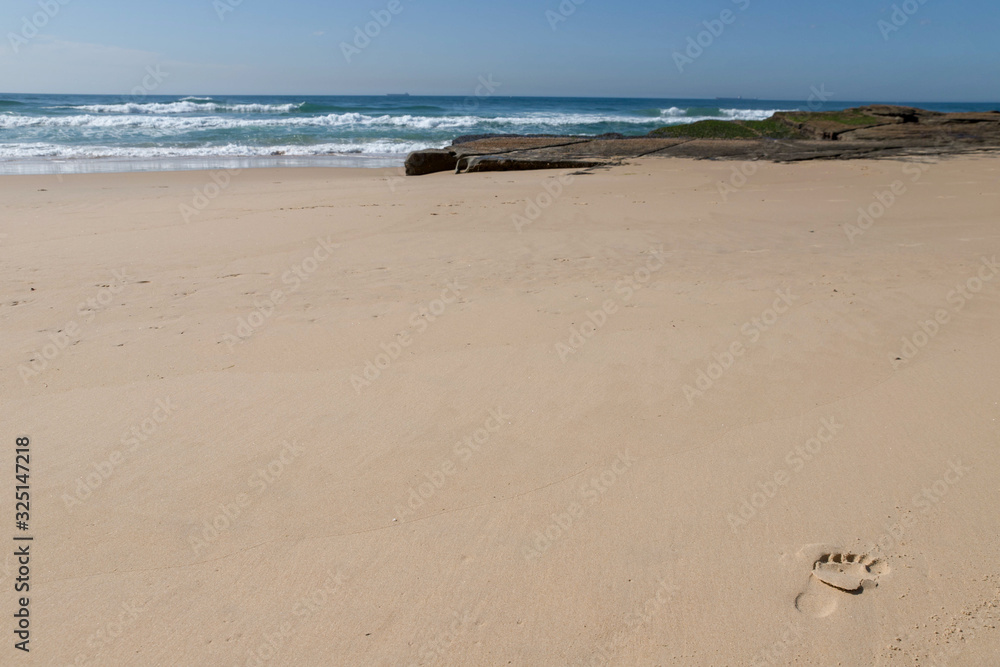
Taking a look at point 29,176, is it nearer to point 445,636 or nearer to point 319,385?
point 319,385

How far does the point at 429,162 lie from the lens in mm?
11742

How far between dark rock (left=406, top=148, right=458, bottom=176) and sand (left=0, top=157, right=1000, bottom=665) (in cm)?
690

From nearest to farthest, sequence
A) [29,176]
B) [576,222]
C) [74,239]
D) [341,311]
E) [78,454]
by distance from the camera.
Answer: [78,454] → [341,311] → [74,239] → [576,222] → [29,176]

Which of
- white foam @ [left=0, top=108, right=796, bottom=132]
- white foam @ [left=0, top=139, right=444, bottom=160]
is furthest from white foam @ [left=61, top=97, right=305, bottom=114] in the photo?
white foam @ [left=0, top=139, right=444, bottom=160]

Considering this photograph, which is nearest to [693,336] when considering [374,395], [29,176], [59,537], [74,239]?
[374,395]

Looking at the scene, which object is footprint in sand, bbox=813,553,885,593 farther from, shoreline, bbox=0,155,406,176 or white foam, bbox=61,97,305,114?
white foam, bbox=61,97,305,114

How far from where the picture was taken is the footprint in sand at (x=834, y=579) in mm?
1742

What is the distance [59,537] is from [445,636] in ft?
4.42

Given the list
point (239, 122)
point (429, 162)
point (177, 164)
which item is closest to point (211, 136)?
point (239, 122)

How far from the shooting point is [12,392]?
291 cm

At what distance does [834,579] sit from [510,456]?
45.3 inches

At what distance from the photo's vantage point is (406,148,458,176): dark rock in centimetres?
1167

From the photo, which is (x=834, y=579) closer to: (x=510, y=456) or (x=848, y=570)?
(x=848, y=570)

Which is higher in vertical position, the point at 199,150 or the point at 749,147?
the point at 749,147
